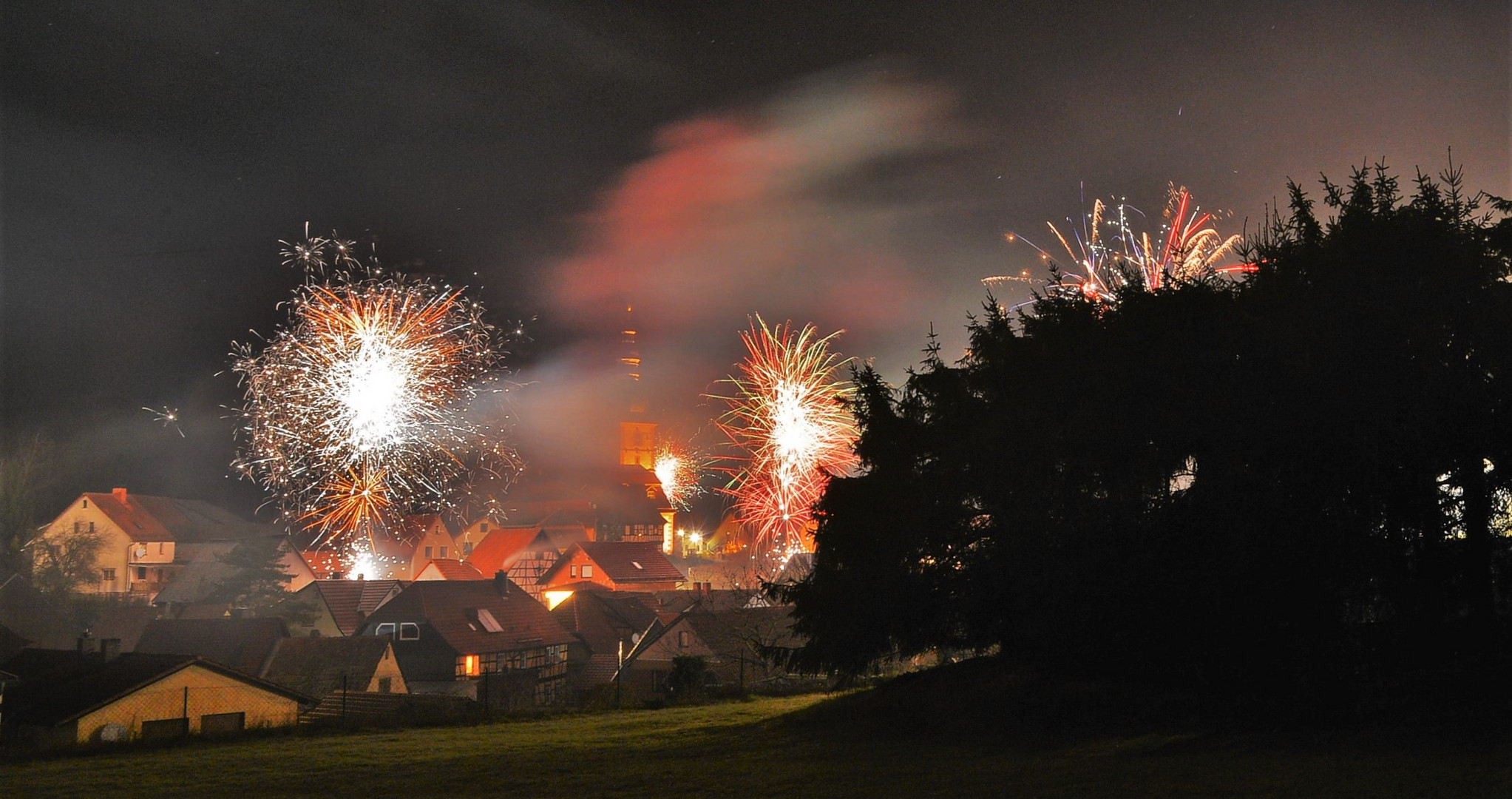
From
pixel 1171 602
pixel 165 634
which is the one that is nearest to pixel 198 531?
pixel 165 634

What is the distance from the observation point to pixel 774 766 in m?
14.8

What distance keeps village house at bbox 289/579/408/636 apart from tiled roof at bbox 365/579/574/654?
2.69 metres

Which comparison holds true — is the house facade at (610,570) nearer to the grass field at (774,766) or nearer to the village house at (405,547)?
the village house at (405,547)

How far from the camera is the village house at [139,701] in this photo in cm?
2370

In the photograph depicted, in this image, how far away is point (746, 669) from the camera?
3862 cm

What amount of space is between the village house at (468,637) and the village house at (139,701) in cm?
1251

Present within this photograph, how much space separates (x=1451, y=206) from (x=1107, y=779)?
11.0 meters

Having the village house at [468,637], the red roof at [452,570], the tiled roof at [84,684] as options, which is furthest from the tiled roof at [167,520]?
the tiled roof at [84,684]

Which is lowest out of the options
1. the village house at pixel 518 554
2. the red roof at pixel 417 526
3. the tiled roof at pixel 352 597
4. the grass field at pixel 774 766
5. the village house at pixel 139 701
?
the grass field at pixel 774 766

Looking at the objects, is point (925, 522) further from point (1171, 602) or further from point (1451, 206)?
point (1451, 206)

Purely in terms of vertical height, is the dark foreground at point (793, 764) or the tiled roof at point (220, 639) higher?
the tiled roof at point (220, 639)

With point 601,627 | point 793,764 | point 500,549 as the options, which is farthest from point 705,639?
point 500,549

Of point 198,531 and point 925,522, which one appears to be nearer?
point 925,522

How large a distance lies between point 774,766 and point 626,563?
2296 inches
